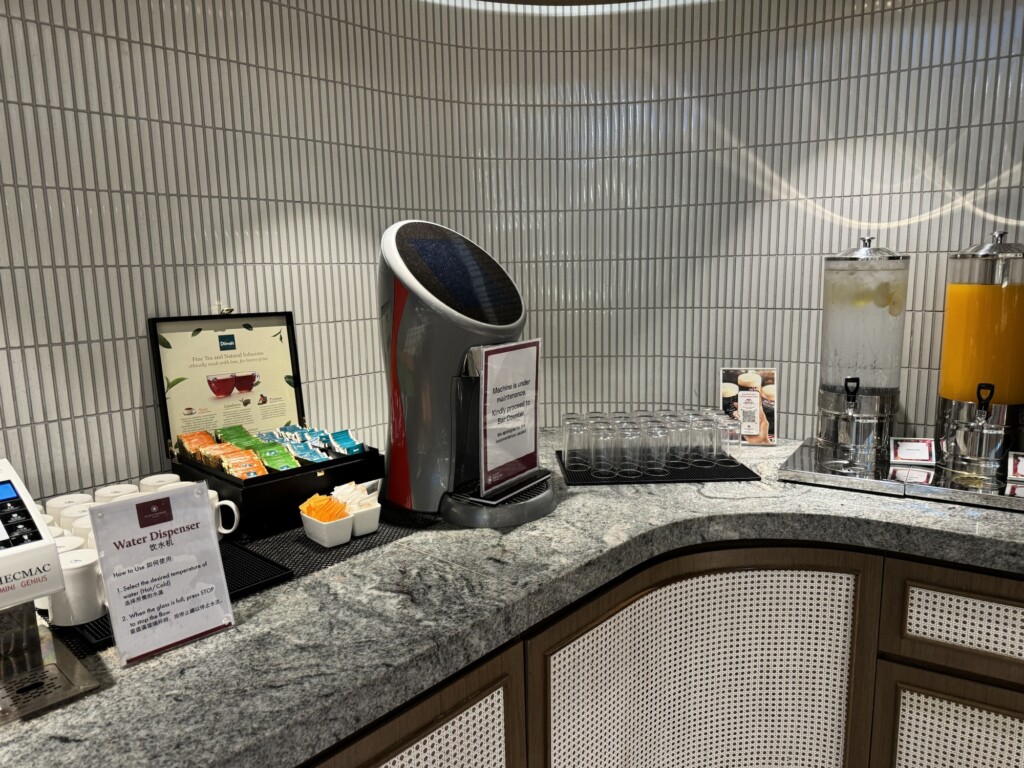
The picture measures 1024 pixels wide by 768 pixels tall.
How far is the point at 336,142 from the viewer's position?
6.89 ft

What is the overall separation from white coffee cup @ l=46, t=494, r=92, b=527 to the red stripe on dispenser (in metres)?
0.63

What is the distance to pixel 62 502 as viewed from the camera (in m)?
1.48

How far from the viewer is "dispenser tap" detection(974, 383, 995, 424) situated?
1807 millimetres

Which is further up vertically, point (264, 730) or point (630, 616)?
point (264, 730)

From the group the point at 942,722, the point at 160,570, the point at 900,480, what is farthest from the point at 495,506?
the point at 942,722

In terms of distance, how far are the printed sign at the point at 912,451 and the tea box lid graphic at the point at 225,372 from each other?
64.7 inches

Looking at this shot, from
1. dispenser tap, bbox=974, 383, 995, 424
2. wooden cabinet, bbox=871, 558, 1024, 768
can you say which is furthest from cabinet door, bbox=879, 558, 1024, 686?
dispenser tap, bbox=974, 383, 995, 424

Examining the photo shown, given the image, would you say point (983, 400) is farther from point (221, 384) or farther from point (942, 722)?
point (221, 384)

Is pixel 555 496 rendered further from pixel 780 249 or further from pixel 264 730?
pixel 780 249

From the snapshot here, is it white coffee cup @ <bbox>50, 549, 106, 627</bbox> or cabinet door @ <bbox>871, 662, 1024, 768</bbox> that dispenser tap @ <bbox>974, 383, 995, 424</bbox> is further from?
white coffee cup @ <bbox>50, 549, 106, 627</bbox>

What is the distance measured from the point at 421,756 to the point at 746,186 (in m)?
1.93

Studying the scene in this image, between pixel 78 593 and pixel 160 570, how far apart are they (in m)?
0.19

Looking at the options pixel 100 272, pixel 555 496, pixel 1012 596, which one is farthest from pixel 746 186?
pixel 100 272

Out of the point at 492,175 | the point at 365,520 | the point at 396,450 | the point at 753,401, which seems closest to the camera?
the point at 365,520
